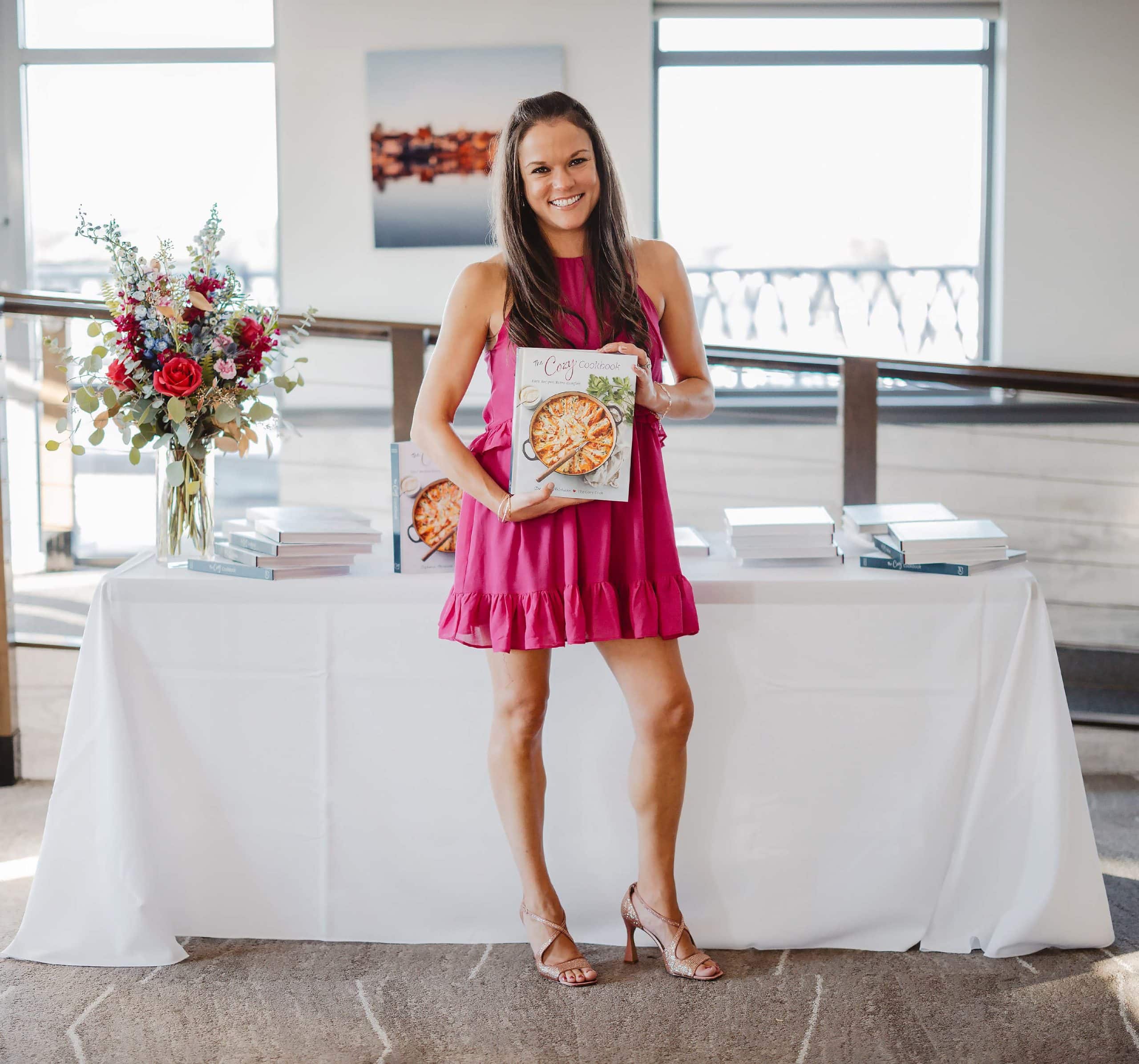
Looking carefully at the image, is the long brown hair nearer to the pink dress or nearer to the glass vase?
the pink dress

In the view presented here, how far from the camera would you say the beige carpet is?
5.44 feet

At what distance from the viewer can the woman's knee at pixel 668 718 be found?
5.91ft

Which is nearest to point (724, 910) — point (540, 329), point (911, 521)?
point (911, 521)

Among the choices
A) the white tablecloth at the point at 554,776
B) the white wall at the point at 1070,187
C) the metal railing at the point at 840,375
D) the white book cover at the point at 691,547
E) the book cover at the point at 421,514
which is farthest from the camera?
the white wall at the point at 1070,187

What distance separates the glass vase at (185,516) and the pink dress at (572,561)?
0.56 meters

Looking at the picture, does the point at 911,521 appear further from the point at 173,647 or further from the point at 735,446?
the point at 735,446

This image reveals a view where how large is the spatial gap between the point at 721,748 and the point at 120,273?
1326 mm

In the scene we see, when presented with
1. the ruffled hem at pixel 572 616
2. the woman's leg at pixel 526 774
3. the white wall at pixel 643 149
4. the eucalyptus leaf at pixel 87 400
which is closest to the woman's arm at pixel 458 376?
the ruffled hem at pixel 572 616

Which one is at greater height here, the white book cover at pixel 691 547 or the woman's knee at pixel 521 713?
the white book cover at pixel 691 547

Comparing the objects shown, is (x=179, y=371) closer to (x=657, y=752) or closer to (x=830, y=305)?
(x=657, y=752)

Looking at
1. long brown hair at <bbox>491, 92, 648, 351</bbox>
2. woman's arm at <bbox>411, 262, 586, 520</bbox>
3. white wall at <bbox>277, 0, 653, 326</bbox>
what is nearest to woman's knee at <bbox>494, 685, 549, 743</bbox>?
woman's arm at <bbox>411, 262, 586, 520</bbox>

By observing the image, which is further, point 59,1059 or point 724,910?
point 724,910

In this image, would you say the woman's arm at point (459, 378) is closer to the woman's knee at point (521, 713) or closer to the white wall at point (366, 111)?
the woman's knee at point (521, 713)

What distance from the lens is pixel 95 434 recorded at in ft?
6.69
